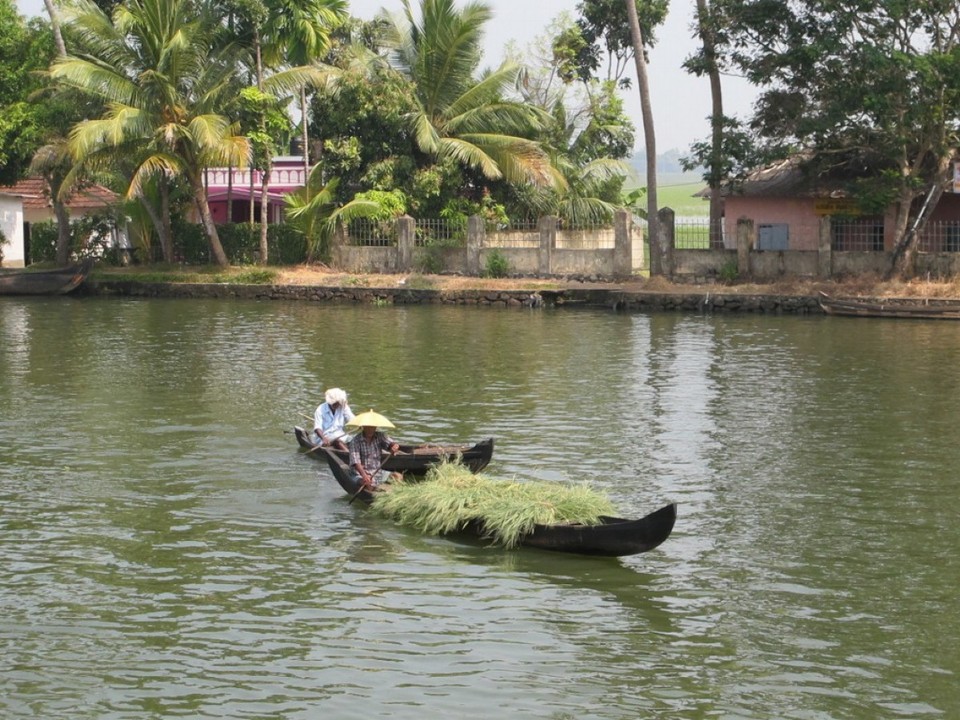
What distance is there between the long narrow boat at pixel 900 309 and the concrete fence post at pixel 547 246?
9.37 meters

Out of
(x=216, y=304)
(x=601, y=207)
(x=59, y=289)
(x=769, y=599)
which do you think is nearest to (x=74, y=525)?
(x=769, y=599)

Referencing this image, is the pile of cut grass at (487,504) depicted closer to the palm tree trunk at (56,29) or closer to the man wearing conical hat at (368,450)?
the man wearing conical hat at (368,450)

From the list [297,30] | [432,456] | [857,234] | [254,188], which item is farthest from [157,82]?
[432,456]

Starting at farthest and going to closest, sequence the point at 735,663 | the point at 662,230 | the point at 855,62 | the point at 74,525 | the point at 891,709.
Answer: the point at 662,230 < the point at 855,62 < the point at 74,525 < the point at 735,663 < the point at 891,709

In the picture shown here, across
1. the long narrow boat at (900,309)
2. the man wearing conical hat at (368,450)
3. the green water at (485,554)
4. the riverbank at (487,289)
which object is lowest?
the green water at (485,554)

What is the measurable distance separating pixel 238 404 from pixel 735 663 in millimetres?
13440

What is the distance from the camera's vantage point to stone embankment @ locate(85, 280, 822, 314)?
37.6 m

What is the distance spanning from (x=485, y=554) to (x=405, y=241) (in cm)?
3014

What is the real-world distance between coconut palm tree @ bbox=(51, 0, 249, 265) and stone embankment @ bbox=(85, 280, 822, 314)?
11.9ft

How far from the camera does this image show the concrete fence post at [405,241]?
43.4m

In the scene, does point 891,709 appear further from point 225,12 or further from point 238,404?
point 225,12

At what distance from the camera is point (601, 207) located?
1876 inches

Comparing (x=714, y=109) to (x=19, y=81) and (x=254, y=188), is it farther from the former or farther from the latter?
(x=19, y=81)

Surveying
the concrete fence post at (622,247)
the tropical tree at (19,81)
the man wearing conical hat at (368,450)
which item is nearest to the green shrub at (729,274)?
the concrete fence post at (622,247)
